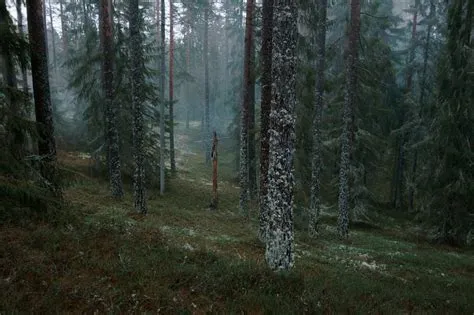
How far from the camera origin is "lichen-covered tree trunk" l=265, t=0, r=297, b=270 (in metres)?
7.67

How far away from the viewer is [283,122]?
7742 millimetres

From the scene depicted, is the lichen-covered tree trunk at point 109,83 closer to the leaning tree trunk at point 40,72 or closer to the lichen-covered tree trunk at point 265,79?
the leaning tree trunk at point 40,72

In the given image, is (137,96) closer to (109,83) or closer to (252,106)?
(109,83)

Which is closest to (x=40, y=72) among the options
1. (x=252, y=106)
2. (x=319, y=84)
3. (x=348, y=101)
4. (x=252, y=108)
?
(x=319, y=84)

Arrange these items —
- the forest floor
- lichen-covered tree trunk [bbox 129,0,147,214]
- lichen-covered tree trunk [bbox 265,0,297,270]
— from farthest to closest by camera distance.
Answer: lichen-covered tree trunk [bbox 129,0,147,214], lichen-covered tree trunk [bbox 265,0,297,270], the forest floor

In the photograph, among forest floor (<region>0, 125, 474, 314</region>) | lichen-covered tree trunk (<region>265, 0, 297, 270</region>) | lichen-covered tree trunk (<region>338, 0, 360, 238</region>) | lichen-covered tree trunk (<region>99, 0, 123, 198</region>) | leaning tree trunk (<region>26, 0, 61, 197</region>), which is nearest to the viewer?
forest floor (<region>0, 125, 474, 314</region>)

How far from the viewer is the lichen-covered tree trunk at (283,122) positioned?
7672 millimetres

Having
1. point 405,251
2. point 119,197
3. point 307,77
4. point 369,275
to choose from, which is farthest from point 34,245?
point 405,251

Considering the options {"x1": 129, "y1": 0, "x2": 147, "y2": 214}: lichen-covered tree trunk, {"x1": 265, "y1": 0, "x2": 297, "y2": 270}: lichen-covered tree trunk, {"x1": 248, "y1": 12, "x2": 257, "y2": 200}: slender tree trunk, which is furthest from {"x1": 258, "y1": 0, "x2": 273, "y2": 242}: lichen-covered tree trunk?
{"x1": 129, "y1": 0, "x2": 147, "y2": 214}: lichen-covered tree trunk

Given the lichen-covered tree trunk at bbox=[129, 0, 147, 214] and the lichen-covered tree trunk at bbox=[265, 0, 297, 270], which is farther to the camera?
the lichen-covered tree trunk at bbox=[129, 0, 147, 214]

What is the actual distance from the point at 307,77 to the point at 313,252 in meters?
8.70

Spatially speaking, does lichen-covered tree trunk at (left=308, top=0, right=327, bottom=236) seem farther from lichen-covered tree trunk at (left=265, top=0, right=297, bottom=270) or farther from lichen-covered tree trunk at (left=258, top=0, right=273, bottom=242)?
lichen-covered tree trunk at (left=265, top=0, right=297, bottom=270)

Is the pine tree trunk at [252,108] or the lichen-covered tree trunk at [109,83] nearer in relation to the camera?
the lichen-covered tree trunk at [109,83]

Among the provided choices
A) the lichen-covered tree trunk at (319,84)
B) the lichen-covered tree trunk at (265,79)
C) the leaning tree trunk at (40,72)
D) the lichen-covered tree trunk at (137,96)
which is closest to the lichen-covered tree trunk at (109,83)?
the lichen-covered tree trunk at (137,96)
